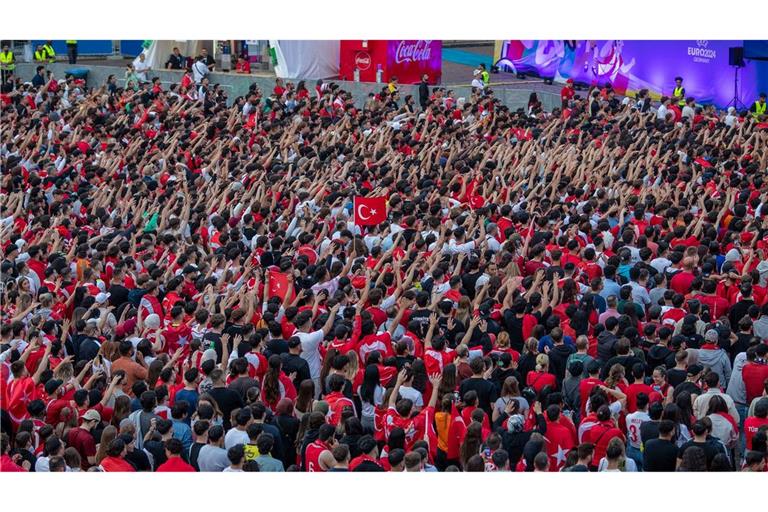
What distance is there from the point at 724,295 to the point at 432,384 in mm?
3732

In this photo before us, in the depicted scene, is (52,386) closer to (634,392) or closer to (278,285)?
(278,285)

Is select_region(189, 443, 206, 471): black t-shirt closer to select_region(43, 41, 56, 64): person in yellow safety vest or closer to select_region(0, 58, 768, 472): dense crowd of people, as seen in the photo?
select_region(0, 58, 768, 472): dense crowd of people

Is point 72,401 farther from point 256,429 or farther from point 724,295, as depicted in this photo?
point 724,295

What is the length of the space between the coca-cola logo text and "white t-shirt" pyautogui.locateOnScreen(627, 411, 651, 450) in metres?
22.2

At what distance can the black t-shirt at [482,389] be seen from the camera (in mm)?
8484

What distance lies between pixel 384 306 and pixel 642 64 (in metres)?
19.3

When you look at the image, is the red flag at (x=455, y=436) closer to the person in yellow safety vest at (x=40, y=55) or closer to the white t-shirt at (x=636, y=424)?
the white t-shirt at (x=636, y=424)

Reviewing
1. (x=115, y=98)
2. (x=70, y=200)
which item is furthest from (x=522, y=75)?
(x=70, y=200)

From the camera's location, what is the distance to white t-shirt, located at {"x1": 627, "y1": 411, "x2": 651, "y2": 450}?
8047 millimetres

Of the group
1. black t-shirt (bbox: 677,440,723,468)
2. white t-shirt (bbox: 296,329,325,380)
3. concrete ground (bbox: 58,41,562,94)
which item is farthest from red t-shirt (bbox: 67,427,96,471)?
concrete ground (bbox: 58,41,562,94)

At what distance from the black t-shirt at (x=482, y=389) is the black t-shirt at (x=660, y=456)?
1.29 m

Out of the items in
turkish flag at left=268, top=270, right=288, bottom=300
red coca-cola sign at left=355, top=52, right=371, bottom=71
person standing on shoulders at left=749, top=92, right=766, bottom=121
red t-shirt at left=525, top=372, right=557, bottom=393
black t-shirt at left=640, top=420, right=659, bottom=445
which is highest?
red coca-cola sign at left=355, top=52, right=371, bottom=71

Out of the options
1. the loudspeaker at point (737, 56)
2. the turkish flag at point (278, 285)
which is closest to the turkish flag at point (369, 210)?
the turkish flag at point (278, 285)

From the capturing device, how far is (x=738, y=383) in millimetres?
9164
